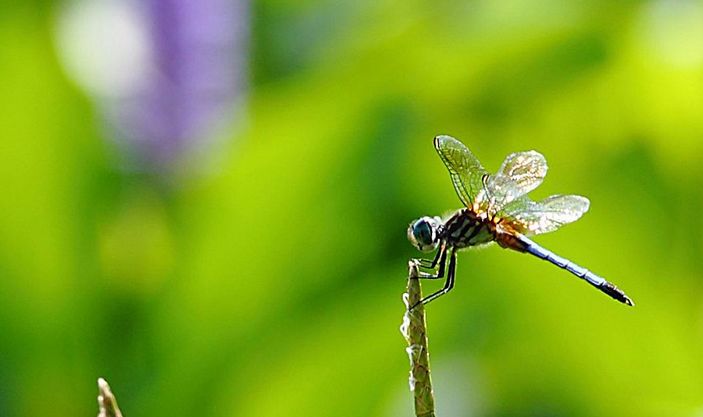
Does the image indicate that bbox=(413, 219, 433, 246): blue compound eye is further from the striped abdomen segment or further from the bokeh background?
the bokeh background

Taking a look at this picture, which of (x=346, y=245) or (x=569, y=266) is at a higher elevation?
(x=346, y=245)

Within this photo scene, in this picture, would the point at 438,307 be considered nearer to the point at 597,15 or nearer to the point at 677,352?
the point at 677,352

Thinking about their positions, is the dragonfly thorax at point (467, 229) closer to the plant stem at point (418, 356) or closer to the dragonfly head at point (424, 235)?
the dragonfly head at point (424, 235)

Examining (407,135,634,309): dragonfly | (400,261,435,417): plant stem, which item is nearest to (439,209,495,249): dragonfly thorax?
(407,135,634,309): dragonfly

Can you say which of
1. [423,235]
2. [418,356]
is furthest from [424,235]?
[418,356]

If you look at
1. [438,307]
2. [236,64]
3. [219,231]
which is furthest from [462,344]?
[236,64]

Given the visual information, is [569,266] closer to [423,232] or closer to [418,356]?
[423,232]
